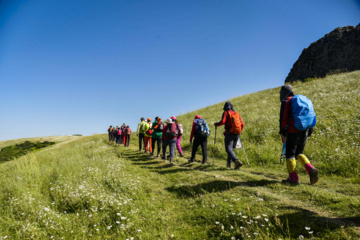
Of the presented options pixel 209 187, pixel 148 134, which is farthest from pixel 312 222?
pixel 148 134

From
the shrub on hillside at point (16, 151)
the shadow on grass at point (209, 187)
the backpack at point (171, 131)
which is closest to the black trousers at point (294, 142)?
the shadow on grass at point (209, 187)

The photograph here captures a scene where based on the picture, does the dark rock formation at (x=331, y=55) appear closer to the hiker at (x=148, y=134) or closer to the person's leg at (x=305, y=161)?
the hiker at (x=148, y=134)

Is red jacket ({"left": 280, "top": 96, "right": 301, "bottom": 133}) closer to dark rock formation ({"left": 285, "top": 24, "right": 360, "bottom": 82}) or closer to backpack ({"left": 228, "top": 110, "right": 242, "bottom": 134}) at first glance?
backpack ({"left": 228, "top": 110, "right": 242, "bottom": 134})

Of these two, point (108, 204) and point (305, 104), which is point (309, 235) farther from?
point (108, 204)

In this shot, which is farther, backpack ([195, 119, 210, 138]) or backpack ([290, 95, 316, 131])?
backpack ([195, 119, 210, 138])

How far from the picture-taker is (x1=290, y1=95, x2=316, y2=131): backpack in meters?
4.86

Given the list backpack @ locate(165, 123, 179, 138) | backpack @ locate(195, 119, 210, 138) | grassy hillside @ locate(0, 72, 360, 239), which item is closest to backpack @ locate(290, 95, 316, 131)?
grassy hillside @ locate(0, 72, 360, 239)

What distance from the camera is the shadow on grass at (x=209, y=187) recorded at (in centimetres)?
546

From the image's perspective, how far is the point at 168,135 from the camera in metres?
10.1

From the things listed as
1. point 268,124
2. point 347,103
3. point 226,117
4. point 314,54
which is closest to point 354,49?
point 314,54

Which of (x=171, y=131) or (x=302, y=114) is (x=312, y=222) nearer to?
(x=302, y=114)

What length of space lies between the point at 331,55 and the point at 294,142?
1693 inches

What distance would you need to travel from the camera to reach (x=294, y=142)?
5168 mm

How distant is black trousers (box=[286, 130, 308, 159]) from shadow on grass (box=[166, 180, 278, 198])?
4.03 feet
